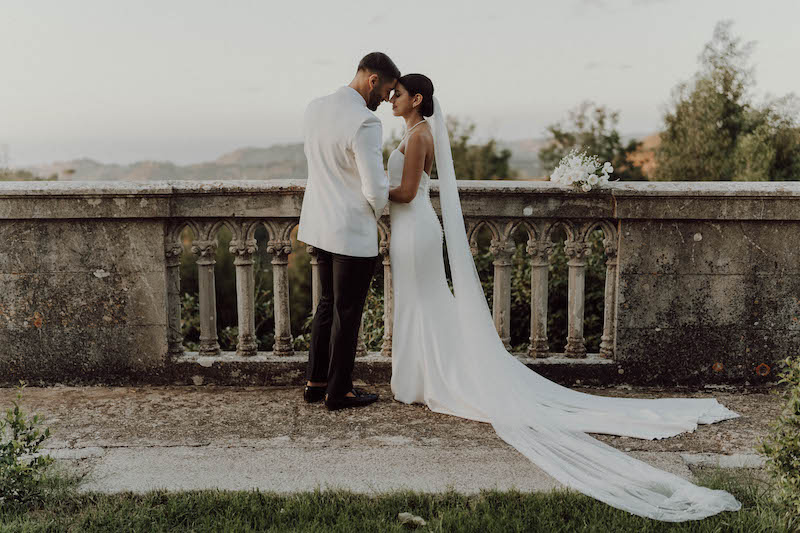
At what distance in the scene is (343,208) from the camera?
12.6 feet

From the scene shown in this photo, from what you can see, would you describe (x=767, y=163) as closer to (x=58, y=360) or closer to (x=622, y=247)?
(x=622, y=247)

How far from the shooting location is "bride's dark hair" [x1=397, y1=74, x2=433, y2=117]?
4.00 meters

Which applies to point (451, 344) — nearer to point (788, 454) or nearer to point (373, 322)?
point (788, 454)

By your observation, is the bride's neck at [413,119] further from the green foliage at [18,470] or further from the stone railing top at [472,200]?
the green foliage at [18,470]

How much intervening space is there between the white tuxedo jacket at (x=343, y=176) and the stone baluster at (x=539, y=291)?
1120mm

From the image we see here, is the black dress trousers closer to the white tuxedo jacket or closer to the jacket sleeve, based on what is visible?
the white tuxedo jacket

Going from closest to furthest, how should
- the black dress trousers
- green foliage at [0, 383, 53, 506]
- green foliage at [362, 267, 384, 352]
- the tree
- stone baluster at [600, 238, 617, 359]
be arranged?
green foliage at [0, 383, 53, 506], the black dress trousers, stone baluster at [600, 238, 617, 359], green foliage at [362, 267, 384, 352], the tree

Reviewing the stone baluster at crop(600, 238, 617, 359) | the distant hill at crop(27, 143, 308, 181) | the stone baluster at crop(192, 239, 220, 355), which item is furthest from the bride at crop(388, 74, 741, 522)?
the distant hill at crop(27, 143, 308, 181)

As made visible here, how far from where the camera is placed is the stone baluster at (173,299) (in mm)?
4477

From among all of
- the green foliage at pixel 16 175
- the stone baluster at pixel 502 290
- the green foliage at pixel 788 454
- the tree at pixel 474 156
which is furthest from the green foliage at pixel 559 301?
the tree at pixel 474 156

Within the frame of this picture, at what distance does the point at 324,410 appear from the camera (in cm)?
404

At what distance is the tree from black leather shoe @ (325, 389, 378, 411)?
2366cm

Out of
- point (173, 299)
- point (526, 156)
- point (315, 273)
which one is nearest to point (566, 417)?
point (315, 273)

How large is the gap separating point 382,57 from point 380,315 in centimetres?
344
